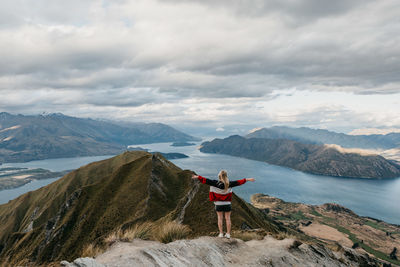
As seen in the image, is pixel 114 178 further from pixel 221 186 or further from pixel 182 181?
pixel 221 186

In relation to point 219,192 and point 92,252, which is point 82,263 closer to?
point 92,252

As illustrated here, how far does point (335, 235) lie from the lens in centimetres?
19912

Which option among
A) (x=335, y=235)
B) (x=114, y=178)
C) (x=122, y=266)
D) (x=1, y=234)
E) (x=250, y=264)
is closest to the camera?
(x=122, y=266)

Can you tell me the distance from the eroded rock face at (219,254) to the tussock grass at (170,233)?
132 cm

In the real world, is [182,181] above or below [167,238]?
below

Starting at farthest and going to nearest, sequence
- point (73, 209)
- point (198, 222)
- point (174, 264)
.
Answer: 1. point (73, 209)
2. point (198, 222)
3. point (174, 264)

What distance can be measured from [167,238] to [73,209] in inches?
3557

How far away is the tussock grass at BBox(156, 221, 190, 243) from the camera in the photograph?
14.5m

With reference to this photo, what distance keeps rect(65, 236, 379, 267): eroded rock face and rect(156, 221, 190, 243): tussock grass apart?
1318 mm

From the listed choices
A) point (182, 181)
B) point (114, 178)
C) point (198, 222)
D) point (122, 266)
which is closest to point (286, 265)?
point (122, 266)

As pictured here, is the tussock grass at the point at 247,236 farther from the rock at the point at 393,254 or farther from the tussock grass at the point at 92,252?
the rock at the point at 393,254

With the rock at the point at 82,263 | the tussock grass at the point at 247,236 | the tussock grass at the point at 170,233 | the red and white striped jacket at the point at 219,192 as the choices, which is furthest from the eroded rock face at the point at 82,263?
the tussock grass at the point at 247,236

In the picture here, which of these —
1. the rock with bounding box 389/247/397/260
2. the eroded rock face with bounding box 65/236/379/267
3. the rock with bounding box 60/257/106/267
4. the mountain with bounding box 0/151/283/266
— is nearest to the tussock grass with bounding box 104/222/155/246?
the eroded rock face with bounding box 65/236/379/267

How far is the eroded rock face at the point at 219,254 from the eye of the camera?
34.9 feet
